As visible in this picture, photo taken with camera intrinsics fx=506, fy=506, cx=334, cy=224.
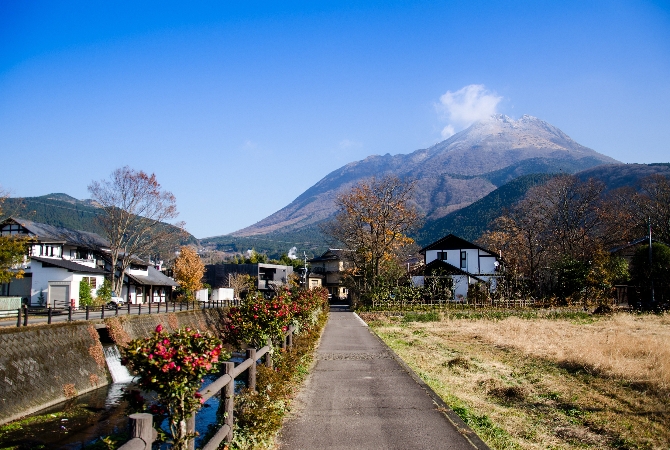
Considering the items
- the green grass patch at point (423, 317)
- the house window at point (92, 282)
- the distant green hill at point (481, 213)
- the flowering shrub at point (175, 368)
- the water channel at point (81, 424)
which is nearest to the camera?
the flowering shrub at point (175, 368)

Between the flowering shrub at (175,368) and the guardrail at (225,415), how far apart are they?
0.17m

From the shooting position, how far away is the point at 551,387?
1108 centimetres

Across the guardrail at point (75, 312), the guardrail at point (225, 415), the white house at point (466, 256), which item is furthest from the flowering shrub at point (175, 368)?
the white house at point (466, 256)

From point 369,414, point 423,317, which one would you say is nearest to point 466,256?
point 423,317

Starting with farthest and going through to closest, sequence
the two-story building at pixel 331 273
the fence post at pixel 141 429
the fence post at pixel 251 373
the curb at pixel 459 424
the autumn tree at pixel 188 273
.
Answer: the two-story building at pixel 331 273 < the autumn tree at pixel 188 273 < the fence post at pixel 251 373 < the curb at pixel 459 424 < the fence post at pixel 141 429

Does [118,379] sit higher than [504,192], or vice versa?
[504,192]

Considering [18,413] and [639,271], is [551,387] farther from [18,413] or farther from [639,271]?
[639,271]

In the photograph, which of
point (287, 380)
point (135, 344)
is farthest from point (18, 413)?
point (135, 344)

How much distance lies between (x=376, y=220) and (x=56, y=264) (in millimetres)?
26976

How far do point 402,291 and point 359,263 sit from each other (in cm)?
1054

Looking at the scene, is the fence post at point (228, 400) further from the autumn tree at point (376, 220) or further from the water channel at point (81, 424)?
the autumn tree at point (376, 220)

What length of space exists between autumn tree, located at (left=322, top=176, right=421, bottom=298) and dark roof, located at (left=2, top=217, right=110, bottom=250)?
2293 centimetres

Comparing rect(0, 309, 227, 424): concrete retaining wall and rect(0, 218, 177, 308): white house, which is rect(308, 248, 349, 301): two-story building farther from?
rect(0, 309, 227, 424): concrete retaining wall

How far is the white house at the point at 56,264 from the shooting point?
3612 cm
